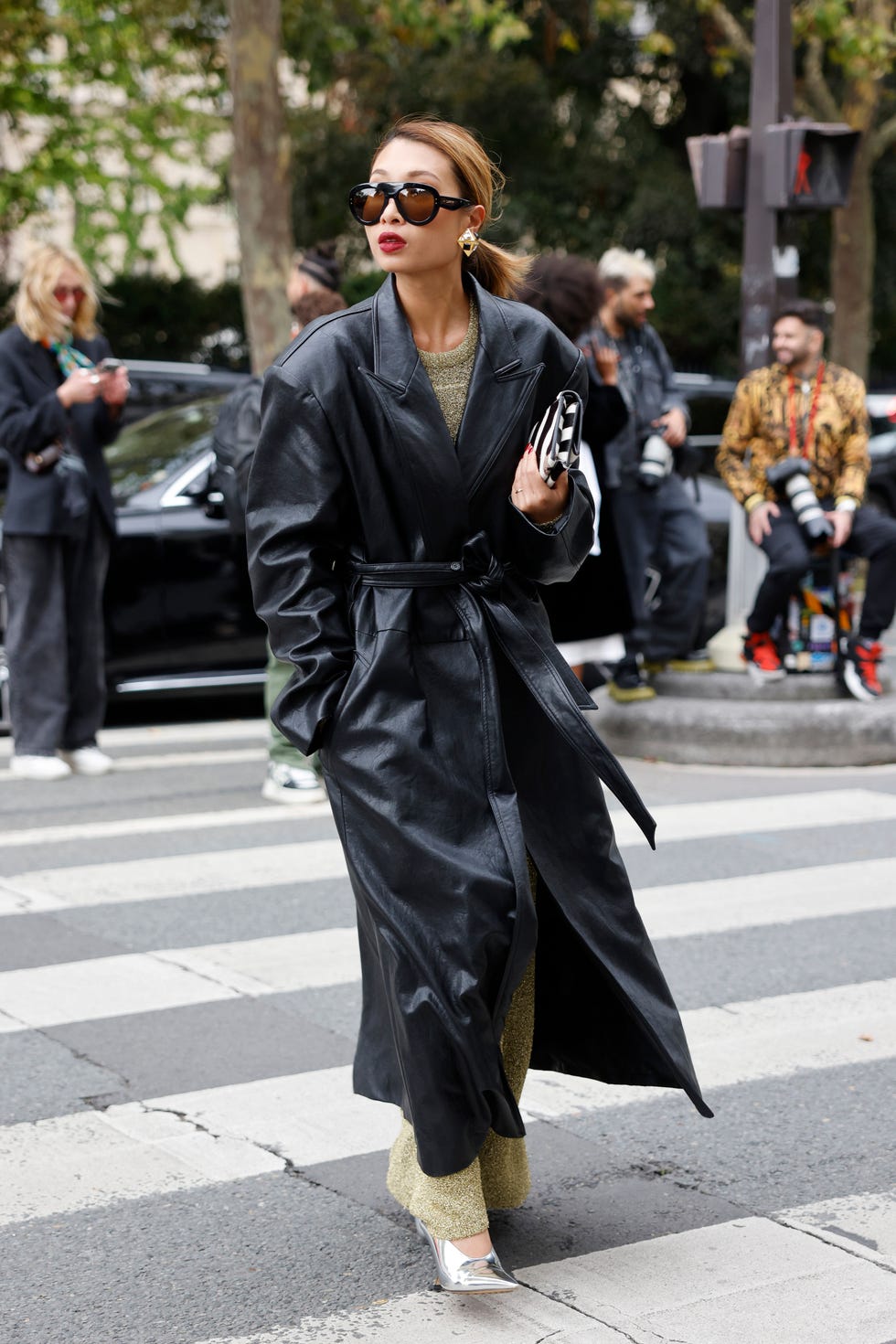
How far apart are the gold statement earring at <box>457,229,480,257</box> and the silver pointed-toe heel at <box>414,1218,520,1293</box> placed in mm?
1706

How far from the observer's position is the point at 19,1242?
135 inches

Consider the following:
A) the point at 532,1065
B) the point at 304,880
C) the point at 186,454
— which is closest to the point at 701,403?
the point at 186,454

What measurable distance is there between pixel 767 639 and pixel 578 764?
5550 mm

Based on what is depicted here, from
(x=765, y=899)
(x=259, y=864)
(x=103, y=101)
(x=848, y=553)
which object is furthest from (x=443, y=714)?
(x=103, y=101)

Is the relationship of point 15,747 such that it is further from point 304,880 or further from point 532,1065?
point 532,1065

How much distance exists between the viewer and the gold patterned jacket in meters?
8.50

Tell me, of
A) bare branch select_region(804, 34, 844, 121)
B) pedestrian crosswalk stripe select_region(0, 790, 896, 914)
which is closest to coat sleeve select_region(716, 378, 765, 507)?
pedestrian crosswalk stripe select_region(0, 790, 896, 914)

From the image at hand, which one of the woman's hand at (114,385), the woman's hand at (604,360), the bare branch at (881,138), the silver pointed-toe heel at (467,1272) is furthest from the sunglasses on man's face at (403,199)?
the bare branch at (881,138)

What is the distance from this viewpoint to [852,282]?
1992 cm

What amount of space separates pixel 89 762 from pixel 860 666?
351 cm

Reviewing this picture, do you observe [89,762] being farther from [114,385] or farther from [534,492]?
[534,492]

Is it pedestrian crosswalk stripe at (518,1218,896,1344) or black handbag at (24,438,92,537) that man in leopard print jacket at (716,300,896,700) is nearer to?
black handbag at (24,438,92,537)

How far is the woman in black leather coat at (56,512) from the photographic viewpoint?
7.82 m

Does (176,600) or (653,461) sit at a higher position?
(653,461)
